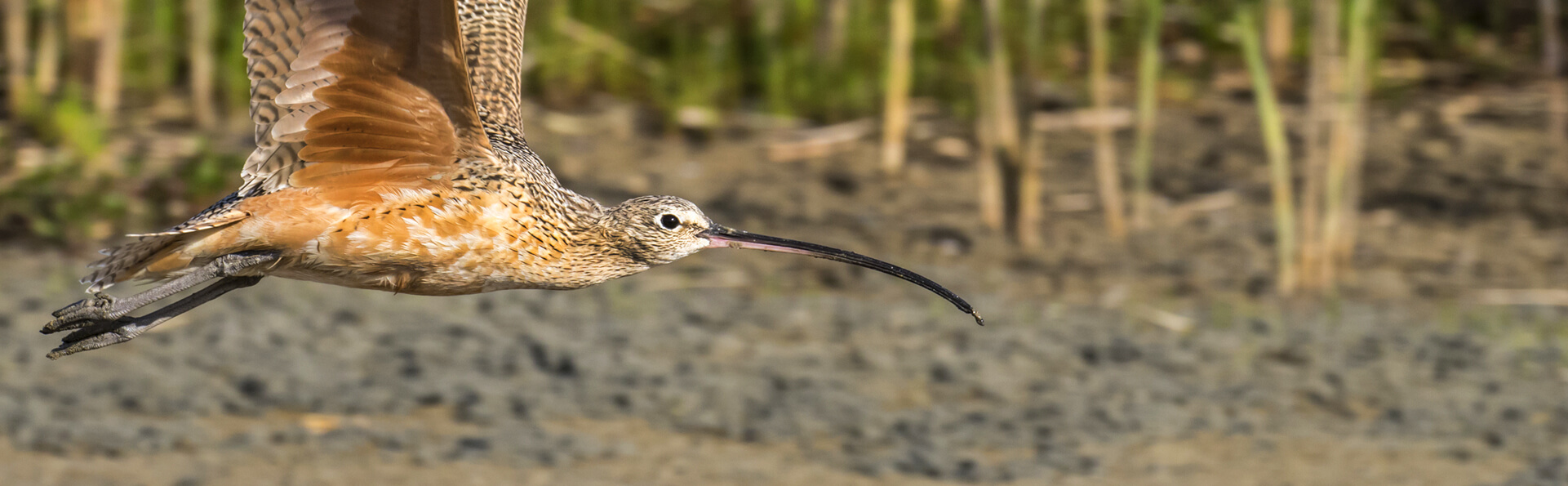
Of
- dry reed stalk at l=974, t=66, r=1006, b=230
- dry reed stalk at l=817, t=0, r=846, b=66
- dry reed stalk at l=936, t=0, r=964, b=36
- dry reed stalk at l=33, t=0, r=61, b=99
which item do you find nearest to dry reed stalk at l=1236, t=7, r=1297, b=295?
dry reed stalk at l=974, t=66, r=1006, b=230

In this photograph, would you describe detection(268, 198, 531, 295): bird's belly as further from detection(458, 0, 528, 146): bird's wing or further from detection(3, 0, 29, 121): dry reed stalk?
detection(3, 0, 29, 121): dry reed stalk

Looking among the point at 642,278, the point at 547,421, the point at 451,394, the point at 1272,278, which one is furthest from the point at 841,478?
the point at 1272,278

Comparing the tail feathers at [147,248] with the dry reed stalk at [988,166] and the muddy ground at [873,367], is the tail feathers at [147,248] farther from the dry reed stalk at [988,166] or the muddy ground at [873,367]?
the dry reed stalk at [988,166]

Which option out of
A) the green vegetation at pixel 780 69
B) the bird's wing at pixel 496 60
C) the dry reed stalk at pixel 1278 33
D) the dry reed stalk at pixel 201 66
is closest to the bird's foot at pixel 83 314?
the bird's wing at pixel 496 60

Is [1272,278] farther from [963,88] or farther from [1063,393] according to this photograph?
[963,88]

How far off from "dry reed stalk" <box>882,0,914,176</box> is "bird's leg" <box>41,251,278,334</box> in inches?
214

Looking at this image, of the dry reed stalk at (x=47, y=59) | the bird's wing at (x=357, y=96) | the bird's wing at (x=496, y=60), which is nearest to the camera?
the bird's wing at (x=357, y=96)

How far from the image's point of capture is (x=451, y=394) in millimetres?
5844

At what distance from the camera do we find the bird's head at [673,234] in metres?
2.97

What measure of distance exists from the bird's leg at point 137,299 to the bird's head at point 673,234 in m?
0.58

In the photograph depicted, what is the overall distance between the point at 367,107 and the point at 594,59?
21.1ft

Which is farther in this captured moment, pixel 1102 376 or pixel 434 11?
pixel 1102 376

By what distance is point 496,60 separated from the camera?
3.76m

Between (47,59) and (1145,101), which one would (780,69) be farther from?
(47,59)
